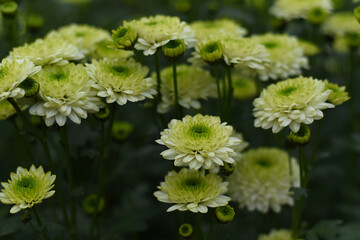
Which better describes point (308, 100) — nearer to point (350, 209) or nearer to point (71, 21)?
point (350, 209)

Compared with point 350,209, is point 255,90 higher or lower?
higher

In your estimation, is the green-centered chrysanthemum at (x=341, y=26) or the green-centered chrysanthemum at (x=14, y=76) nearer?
the green-centered chrysanthemum at (x=14, y=76)

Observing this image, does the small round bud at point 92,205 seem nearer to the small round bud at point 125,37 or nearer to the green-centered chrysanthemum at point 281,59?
the small round bud at point 125,37

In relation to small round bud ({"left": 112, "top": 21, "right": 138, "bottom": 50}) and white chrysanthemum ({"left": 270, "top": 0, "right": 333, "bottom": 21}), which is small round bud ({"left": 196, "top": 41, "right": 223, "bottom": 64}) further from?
white chrysanthemum ({"left": 270, "top": 0, "right": 333, "bottom": 21})

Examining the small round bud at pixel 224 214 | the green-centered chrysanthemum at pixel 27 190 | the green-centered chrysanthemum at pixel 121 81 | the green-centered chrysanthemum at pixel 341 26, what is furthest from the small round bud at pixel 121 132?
the green-centered chrysanthemum at pixel 341 26

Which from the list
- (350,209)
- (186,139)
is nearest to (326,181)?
(350,209)

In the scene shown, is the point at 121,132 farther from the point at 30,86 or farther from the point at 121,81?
the point at 30,86
